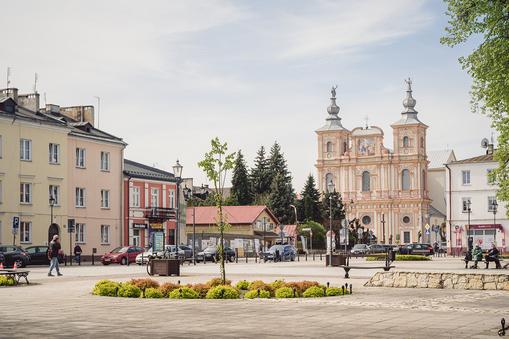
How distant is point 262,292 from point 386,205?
389 feet

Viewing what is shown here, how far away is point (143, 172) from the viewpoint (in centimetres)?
7169

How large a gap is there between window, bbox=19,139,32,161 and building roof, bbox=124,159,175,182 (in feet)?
39.2

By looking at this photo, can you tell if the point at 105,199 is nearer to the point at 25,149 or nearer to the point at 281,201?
the point at 25,149

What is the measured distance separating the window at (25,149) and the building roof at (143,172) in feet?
39.2

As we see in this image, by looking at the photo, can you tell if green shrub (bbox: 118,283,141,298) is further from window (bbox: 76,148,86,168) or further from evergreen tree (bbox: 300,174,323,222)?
evergreen tree (bbox: 300,174,323,222)

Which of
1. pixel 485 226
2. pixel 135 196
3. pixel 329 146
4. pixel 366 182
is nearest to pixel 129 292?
pixel 135 196

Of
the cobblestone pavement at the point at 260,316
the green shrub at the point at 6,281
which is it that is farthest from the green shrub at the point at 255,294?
the green shrub at the point at 6,281

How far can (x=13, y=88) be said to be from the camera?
60.8 metres

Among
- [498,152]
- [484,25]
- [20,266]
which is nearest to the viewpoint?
[484,25]

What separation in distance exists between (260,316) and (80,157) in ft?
164

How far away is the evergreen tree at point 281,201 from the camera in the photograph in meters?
113

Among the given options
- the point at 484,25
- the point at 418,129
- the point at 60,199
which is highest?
the point at 418,129

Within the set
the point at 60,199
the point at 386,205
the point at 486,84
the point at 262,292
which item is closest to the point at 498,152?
the point at 486,84

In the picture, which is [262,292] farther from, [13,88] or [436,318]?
[13,88]
